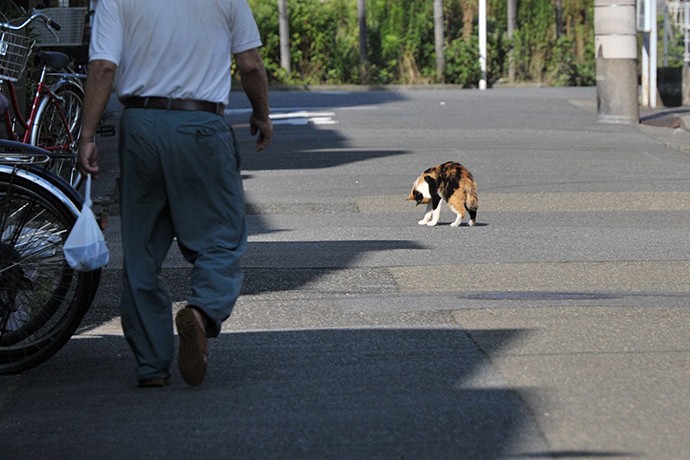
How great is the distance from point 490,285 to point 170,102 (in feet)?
10.4

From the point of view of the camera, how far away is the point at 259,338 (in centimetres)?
655

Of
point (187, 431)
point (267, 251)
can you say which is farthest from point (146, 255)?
point (267, 251)

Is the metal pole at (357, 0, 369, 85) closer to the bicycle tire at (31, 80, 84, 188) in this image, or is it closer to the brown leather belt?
the bicycle tire at (31, 80, 84, 188)

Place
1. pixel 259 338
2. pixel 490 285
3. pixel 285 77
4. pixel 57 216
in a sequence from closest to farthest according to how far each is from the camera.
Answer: pixel 57 216 → pixel 259 338 → pixel 490 285 → pixel 285 77

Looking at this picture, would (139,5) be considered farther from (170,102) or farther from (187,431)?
(187,431)

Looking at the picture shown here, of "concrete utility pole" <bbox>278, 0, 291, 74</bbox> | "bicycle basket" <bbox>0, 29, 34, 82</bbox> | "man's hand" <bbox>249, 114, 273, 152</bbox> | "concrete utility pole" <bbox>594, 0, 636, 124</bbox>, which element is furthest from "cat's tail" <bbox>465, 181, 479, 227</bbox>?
"concrete utility pole" <bbox>278, 0, 291, 74</bbox>

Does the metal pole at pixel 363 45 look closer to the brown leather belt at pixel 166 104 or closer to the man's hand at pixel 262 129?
the man's hand at pixel 262 129

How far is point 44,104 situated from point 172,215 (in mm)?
4939

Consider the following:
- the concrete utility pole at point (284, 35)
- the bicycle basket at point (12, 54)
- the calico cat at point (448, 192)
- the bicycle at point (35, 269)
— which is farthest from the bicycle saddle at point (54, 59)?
the concrete utility pole at point (284, 35)

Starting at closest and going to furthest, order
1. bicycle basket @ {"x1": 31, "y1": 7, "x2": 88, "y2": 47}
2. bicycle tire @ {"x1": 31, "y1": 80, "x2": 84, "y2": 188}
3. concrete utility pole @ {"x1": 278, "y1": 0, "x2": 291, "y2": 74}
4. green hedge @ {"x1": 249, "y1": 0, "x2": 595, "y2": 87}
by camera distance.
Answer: bicycle tire @ {"x1": 31, "y1": 80, "x2": 84, "y2": 188}
bicycle basket @ {"x1": 31, "y1": 7, "x2": 88, "y2": 47}
concrete utility pole @ {"x1": 278, "y1": 0, "x2": 291, "y2": 74}
green hedge @ {"x1": 249, "y1": 0, "x2": 595, "y2": 87}

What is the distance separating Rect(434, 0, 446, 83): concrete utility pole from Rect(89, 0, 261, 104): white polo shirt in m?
28.7

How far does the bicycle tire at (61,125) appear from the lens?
10.2 m

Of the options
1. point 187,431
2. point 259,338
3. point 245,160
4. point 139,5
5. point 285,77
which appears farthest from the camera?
point 285,77

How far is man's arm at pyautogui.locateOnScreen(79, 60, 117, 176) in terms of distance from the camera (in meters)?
5.41
